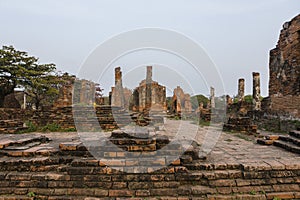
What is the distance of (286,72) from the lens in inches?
311

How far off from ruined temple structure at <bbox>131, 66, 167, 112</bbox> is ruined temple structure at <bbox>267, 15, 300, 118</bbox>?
6828mm

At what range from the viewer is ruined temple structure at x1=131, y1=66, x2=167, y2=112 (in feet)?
46.6

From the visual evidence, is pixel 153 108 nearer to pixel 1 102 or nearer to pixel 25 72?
pixel 25 72

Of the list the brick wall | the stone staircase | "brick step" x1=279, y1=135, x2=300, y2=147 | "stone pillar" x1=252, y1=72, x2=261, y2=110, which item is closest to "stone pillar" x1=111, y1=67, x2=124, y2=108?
"stone pillar" x1=252, y1=72, x2=261, y2=110

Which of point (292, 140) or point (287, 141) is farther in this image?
point (287, 141)

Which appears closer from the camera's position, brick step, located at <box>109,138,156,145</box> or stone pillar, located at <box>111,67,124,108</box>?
brick step, located at <box>109,138,156,145</box>

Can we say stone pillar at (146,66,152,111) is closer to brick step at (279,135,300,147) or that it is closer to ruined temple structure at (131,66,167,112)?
ruined temple structure at (131,66,167,112)

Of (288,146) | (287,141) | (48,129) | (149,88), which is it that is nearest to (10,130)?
(48,129)

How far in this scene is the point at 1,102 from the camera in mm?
16203

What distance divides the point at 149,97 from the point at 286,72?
8.35 meters

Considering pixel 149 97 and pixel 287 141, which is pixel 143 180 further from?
pixel 149 97

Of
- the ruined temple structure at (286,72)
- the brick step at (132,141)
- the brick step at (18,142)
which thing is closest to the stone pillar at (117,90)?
the ruined temple structure at (286,72)

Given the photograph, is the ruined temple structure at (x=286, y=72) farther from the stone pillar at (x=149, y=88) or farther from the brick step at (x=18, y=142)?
the brick step at (x=18, y=142)

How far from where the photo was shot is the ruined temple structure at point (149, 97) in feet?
46.6
